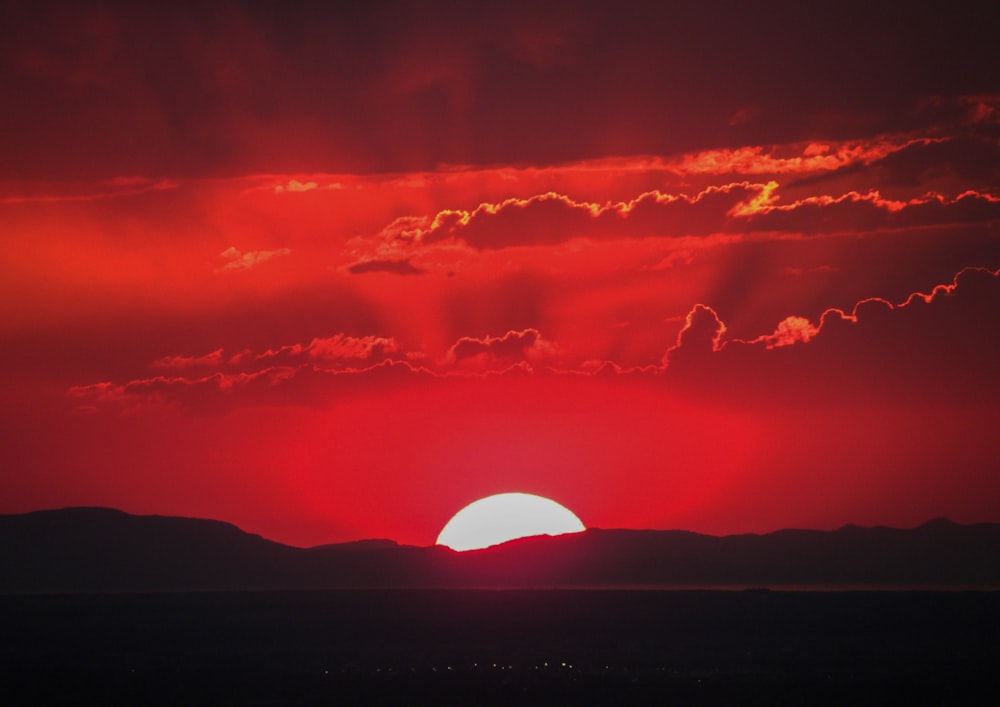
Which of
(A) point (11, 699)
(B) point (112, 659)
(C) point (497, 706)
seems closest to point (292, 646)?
(B) point (112, 659)

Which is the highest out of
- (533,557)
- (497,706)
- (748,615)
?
(533,557)

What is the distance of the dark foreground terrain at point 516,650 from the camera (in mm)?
49844

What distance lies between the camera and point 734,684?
169 feet

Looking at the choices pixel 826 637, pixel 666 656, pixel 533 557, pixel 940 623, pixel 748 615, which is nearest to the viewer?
pixel 666 656

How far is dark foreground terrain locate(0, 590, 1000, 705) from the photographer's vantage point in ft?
164

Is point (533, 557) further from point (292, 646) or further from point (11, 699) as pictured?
point (11, 699)

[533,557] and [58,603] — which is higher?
[533,557]

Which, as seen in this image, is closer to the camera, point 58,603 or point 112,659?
point 112,659

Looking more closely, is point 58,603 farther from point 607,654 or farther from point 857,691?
point 857,691

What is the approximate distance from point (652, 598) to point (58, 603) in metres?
57.0

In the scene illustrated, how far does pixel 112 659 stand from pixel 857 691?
40699 millimetres

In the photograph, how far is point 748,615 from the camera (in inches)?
3521

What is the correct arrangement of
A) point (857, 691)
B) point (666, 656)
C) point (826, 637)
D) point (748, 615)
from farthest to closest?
point (748, 615) → point (826, 637) → point (666, 656) → point (857, 691)

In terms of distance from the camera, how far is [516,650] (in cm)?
6838
